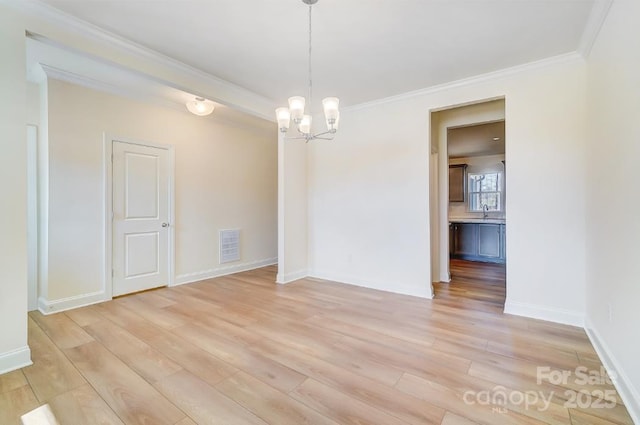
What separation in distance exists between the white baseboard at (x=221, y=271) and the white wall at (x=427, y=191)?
4.63ft

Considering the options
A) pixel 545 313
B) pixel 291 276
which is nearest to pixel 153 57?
pixel 291 276

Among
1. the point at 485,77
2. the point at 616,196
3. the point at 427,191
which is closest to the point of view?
the point at 616,196

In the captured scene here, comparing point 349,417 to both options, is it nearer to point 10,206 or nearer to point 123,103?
point 10,206

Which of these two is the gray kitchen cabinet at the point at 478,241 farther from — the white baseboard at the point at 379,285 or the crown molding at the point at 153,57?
the crown molding at the point at 153,57

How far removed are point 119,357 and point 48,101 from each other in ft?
9.84

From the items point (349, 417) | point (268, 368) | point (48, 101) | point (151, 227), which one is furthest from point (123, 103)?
point (349, 417)

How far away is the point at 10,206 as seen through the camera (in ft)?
7.05

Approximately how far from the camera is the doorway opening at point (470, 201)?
4.29 m

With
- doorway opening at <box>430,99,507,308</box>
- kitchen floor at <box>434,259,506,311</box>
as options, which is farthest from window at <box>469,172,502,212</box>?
kitchen floor at <box>434,259,506,311</box>

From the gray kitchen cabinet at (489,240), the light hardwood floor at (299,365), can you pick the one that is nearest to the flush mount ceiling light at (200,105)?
the light hardwood floor at (299,365)

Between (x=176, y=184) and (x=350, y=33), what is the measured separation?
3.40 metres

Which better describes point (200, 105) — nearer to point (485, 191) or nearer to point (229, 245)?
point (229, 245)

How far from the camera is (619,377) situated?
191 cm

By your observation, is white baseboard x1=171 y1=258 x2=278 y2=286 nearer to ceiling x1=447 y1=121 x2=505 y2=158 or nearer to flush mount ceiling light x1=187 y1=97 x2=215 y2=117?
flush mount ceiling light x1=187 y1=97 x2=215 y2=117
